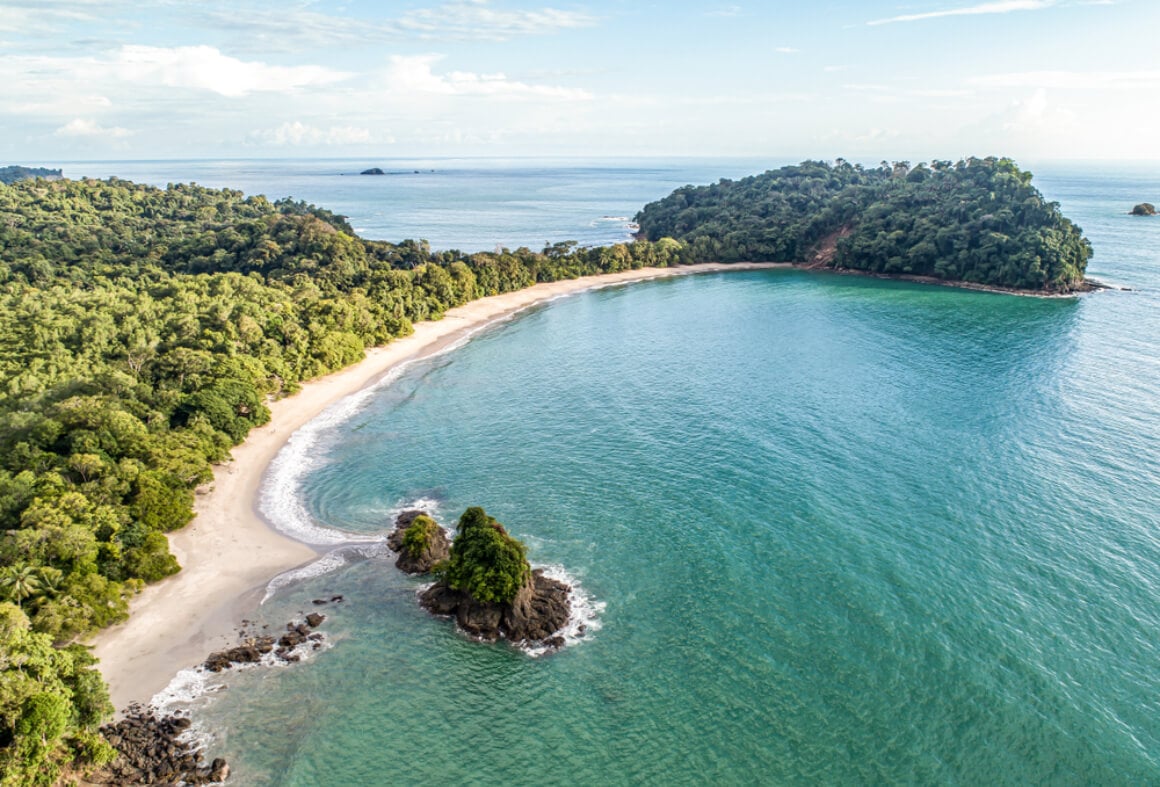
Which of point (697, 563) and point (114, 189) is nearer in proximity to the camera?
point (697, 563)

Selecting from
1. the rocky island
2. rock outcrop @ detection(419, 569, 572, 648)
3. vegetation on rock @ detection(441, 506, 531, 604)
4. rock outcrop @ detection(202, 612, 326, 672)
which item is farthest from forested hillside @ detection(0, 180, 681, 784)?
vegetation on rock @ detection(441, 506, 531, 604)

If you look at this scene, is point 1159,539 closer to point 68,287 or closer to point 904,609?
point 904,609

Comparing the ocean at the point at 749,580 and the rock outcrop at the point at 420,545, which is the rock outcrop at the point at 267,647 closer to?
the ocean at the point at 749,580

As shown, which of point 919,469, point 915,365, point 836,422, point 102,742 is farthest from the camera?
point 915,365

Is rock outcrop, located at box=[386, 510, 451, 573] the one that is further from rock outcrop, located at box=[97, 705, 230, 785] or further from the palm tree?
the palm tree

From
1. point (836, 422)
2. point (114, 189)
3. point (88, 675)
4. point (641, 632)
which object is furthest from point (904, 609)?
point (114, 189)

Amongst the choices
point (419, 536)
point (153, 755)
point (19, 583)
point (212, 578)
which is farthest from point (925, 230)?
point (19, 583)
